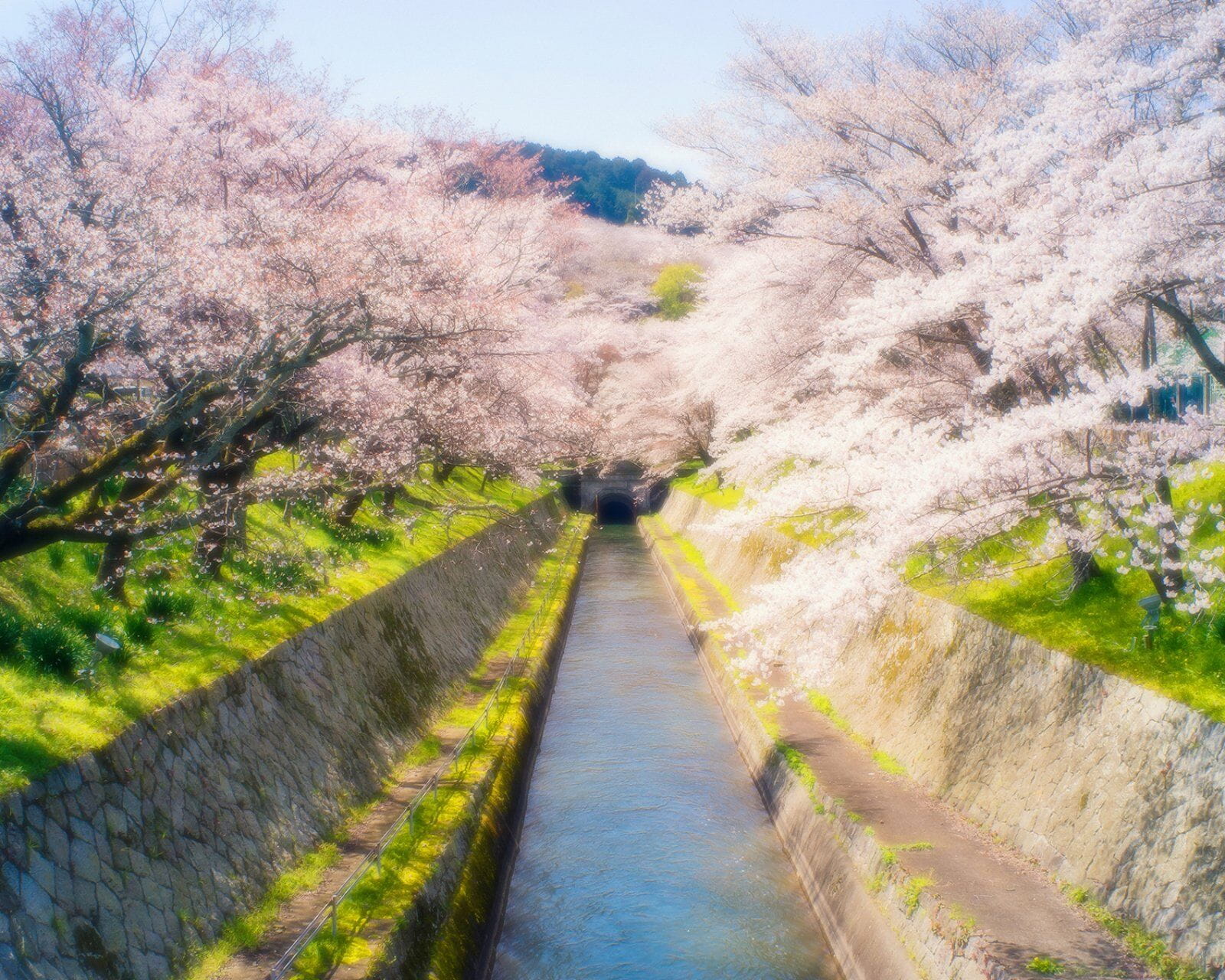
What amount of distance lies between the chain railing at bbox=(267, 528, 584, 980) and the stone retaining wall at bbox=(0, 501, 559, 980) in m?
0.80

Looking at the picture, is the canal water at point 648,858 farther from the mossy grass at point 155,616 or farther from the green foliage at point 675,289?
the green foliage at point 675,289

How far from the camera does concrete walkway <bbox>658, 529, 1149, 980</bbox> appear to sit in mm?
7098

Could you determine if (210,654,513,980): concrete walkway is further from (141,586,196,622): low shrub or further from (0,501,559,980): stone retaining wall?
(141,586,196,622): low shrub

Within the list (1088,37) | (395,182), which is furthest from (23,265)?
(395,182)

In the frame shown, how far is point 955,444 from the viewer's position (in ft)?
29.6

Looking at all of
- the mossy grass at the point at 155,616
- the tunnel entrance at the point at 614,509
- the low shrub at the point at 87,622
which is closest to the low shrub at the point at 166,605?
the mossy grass at the point at 155,616

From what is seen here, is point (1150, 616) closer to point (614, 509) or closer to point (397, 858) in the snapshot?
point (397, 858)

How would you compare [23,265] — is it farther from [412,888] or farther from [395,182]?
[395,182]

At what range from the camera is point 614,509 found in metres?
62.6

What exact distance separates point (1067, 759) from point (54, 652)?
10.3m

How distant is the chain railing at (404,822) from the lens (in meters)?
6.79

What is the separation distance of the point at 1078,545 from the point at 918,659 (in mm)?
3282

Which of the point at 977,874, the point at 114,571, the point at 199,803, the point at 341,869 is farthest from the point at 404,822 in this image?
the point at 977,874

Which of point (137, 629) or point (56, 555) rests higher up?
point (56, 555)
